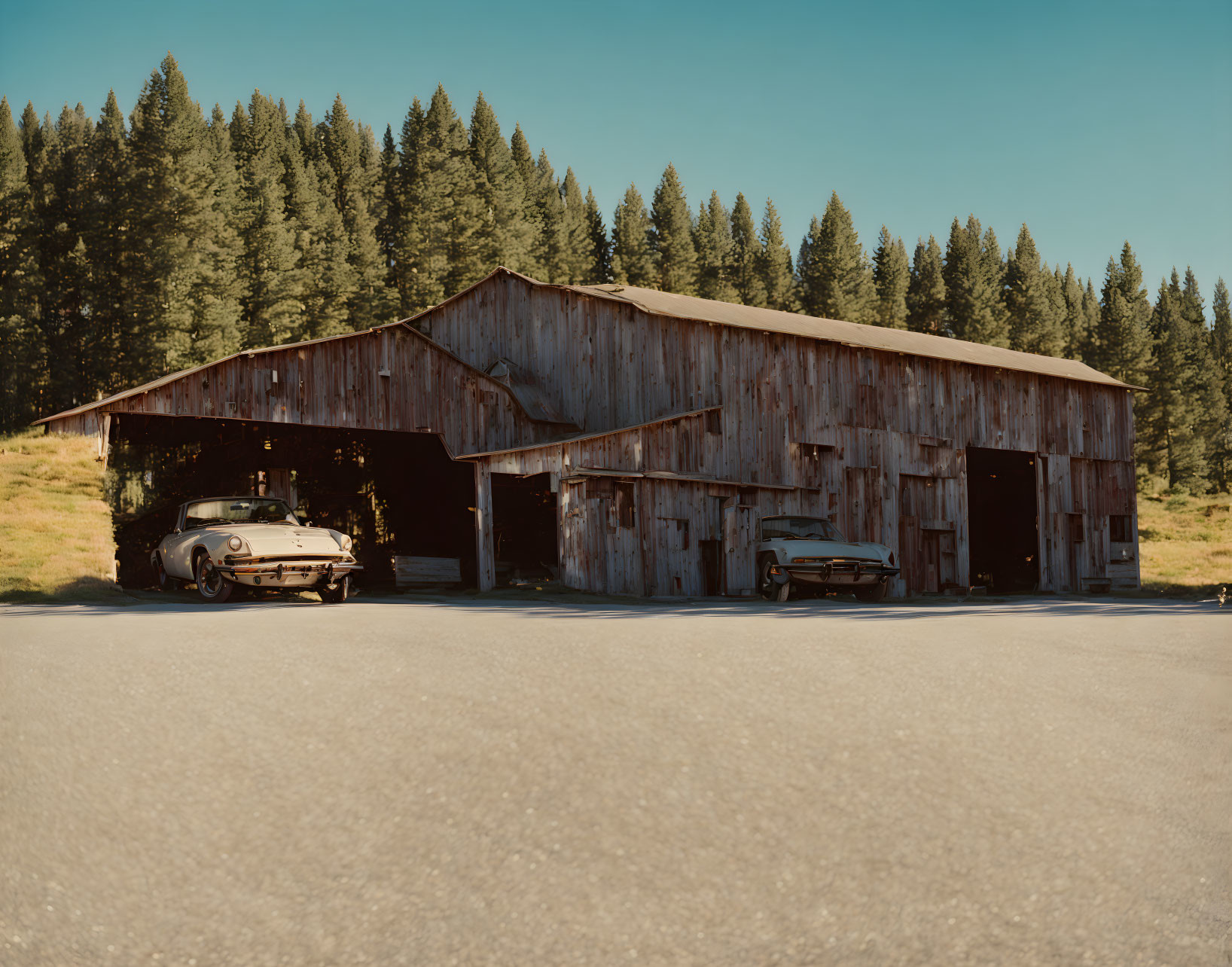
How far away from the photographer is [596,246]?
95.2 meters

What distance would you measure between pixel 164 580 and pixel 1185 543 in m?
47.1

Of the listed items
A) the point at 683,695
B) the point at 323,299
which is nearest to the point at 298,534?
the point at 683,695

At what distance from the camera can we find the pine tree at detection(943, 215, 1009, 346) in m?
87.9

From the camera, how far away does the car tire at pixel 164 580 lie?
778 inches

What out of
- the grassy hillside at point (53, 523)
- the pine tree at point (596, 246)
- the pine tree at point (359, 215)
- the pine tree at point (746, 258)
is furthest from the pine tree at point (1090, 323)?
the grassy hillside at point (53, 523)

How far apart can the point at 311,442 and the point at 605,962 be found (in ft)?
88.3

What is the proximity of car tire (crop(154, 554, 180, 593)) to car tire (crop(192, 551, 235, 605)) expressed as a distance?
273cm

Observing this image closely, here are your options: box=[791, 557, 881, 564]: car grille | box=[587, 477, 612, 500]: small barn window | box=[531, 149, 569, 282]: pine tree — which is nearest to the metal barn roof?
box=[587, 477, 612, 500]: small barn window

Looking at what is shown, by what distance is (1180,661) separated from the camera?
876cm

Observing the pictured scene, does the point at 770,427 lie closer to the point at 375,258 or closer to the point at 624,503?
the point at 624,503

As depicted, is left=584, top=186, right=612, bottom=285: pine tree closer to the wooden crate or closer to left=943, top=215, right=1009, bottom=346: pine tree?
left=943, top=215, right=1009, bottom=346: pine tree

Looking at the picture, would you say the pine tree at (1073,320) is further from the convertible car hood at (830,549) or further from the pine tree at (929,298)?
the convertible car hood at (830,549)

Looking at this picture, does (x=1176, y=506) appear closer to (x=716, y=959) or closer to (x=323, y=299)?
(x=323, y=299)

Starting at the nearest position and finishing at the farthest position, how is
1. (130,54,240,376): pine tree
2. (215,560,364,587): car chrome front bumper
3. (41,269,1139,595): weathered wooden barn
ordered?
(215,560,364,587): car chrome front bumper, (41,269,1139,595): weathered wooden barn, (130,54,240,376): pine tree
